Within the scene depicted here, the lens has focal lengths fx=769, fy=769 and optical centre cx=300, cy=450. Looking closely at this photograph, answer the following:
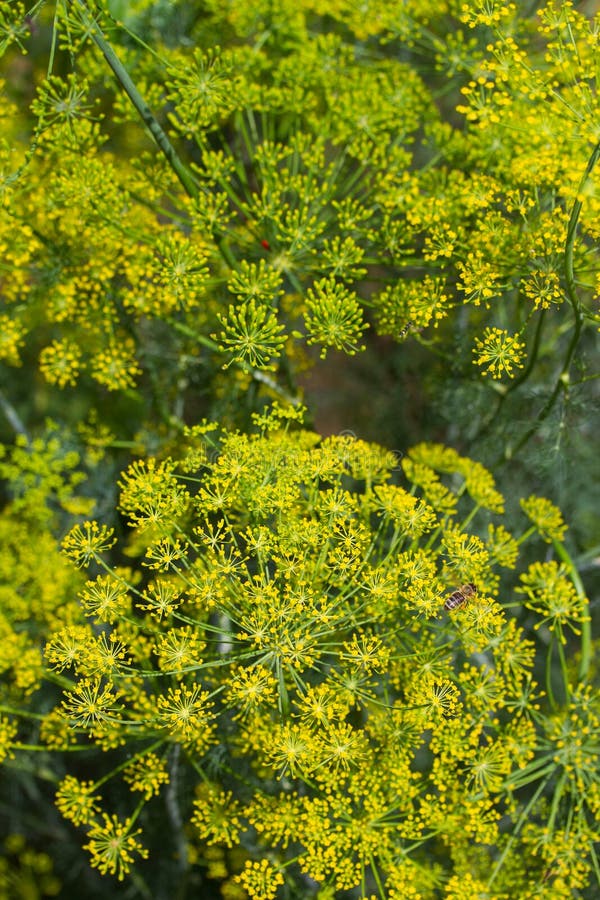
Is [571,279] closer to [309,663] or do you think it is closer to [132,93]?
[309,663]

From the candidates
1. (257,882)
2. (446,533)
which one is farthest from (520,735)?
(257,882)

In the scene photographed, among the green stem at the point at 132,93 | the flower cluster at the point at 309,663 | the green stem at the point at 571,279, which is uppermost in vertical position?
the green stem at the point at 132,93

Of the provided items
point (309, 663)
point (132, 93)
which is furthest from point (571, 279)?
point (132, 93)

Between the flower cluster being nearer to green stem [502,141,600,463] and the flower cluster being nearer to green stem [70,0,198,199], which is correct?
green stem [502,141,600,463]

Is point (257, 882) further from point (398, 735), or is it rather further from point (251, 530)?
point (251, 530)

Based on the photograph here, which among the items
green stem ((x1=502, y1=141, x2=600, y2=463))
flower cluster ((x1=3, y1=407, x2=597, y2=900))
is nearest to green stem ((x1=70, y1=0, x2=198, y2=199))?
flower cluster ((x1=3, y1=407, x2=597, y2=900))

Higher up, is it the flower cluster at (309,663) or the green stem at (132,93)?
the green stem at (132,93)

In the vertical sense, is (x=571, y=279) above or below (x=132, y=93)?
below

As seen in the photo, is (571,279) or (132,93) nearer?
(571,279)

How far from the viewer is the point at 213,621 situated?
358 cm

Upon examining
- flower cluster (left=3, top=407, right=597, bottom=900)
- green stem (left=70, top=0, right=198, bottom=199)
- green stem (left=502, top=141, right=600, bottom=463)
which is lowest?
flower cluster (left=3, top=407, right=597, bottom=900)

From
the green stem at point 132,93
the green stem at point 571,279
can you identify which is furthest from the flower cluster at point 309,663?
the green stem at point 132,93

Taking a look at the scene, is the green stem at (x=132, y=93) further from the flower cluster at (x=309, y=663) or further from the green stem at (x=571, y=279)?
the green stem at (x=571, y=279)

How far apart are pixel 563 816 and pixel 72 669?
216 cm
